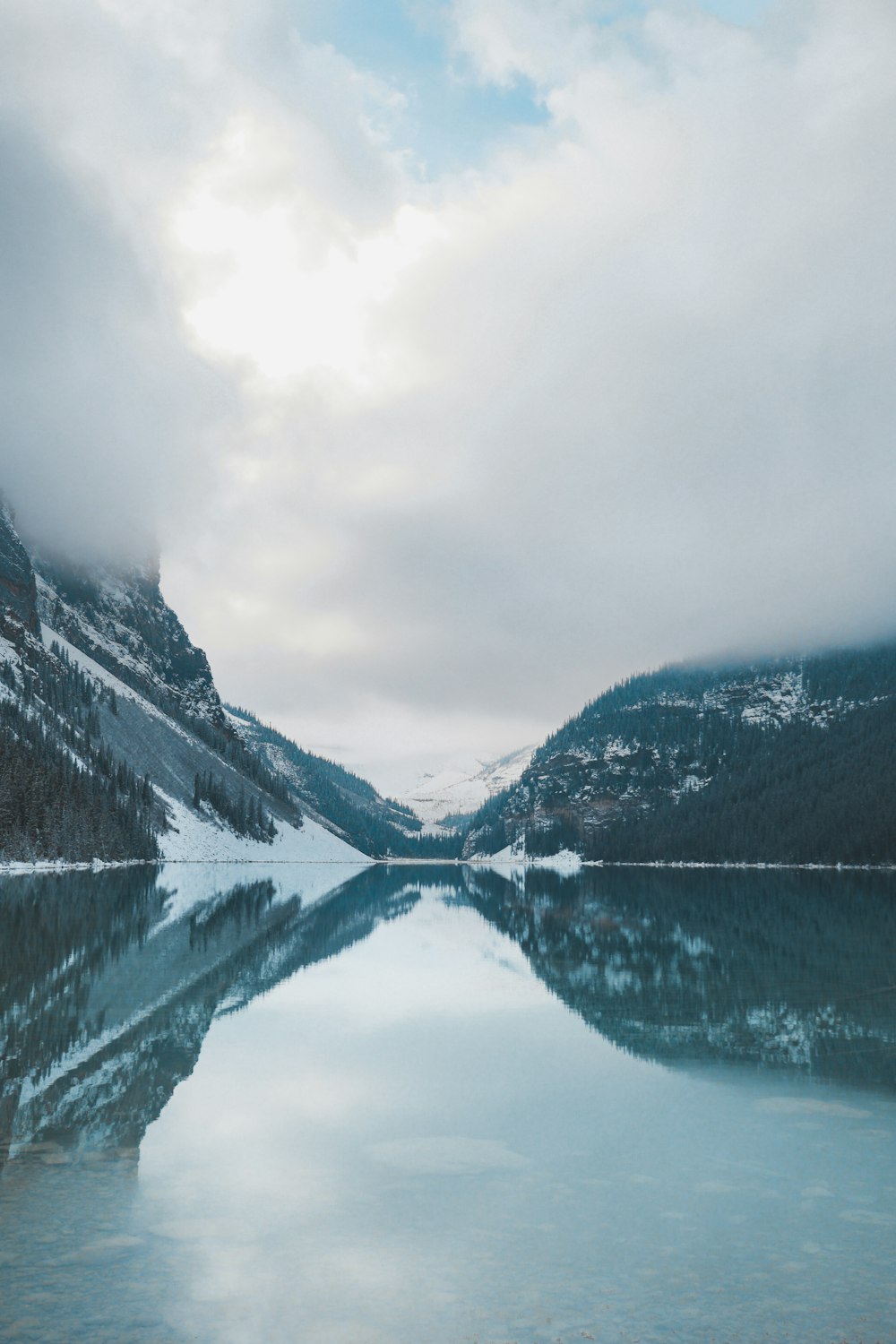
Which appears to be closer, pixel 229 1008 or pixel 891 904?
pixel 229 1008

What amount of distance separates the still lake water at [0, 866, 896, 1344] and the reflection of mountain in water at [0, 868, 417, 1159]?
0.42 ft

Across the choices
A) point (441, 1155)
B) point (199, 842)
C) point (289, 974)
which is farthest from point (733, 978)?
point (199, 842)

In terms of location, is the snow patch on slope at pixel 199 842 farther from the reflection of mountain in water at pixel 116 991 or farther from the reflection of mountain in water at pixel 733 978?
the reflection of mountain in water at pixel 733 978

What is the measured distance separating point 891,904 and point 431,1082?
205 feet

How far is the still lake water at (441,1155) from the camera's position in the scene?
7855 millimetres

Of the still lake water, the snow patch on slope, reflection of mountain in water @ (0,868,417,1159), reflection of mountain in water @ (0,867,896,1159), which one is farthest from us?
the snow patch on slope

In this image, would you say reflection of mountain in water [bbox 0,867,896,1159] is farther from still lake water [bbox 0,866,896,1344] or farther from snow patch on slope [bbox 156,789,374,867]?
snow patch on slope [bbox 156,789,374,867]

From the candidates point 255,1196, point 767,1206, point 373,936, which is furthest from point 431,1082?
point 373,936

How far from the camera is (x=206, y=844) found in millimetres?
174000

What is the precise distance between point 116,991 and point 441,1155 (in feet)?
48.1

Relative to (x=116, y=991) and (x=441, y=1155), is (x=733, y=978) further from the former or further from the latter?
(x=116, y=991)

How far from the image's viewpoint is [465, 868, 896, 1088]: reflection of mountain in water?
19094 mm

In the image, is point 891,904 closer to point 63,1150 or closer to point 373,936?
point 373,936

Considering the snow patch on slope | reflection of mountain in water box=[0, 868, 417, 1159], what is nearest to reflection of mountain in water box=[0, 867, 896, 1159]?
reflection of mountain in water box=[0, 868, 417, 1159]
